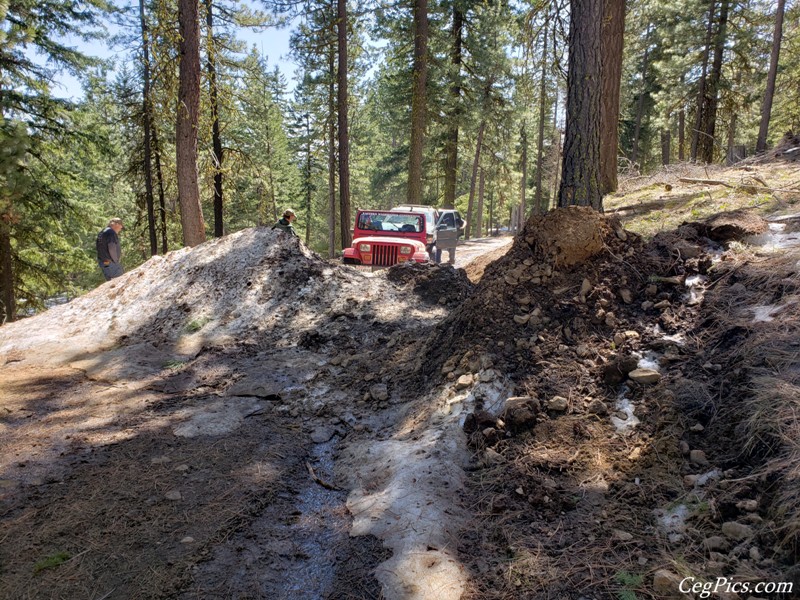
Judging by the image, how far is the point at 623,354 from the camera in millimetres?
4340

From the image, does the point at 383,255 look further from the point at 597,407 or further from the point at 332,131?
the point at 332,131

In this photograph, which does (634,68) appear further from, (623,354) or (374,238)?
(623,354)

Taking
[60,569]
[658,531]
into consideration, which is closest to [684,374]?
[658,531]

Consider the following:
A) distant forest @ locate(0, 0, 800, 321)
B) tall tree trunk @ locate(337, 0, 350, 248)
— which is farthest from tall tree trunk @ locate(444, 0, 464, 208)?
tall tree trunk @ locate(337, 0, 350, 248)

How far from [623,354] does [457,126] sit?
21.7 m

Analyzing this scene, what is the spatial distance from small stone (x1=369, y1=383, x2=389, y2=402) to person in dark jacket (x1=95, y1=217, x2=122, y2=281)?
8.58m

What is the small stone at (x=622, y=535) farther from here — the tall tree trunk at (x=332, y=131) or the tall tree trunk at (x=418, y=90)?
the tall tree trunk at (x=332, y=131)

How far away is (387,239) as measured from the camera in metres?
11.9

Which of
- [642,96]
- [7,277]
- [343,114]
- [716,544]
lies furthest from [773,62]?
[7,277]

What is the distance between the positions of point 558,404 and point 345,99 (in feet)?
51.9

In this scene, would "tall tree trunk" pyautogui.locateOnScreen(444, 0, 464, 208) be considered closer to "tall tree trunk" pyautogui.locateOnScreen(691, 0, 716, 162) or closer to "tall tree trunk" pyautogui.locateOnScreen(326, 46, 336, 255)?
"tall tree trunk" pyautogui.locateOnScreen(326, 46, 336, 255)

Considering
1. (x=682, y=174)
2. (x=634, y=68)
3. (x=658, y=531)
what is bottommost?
(x=658, y=531)

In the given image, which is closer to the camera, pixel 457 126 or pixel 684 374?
pixel 684 374

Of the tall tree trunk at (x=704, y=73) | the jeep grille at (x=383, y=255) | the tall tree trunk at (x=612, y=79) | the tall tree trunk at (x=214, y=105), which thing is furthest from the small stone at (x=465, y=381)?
the tall tree trunk at (x=704, y=73)
